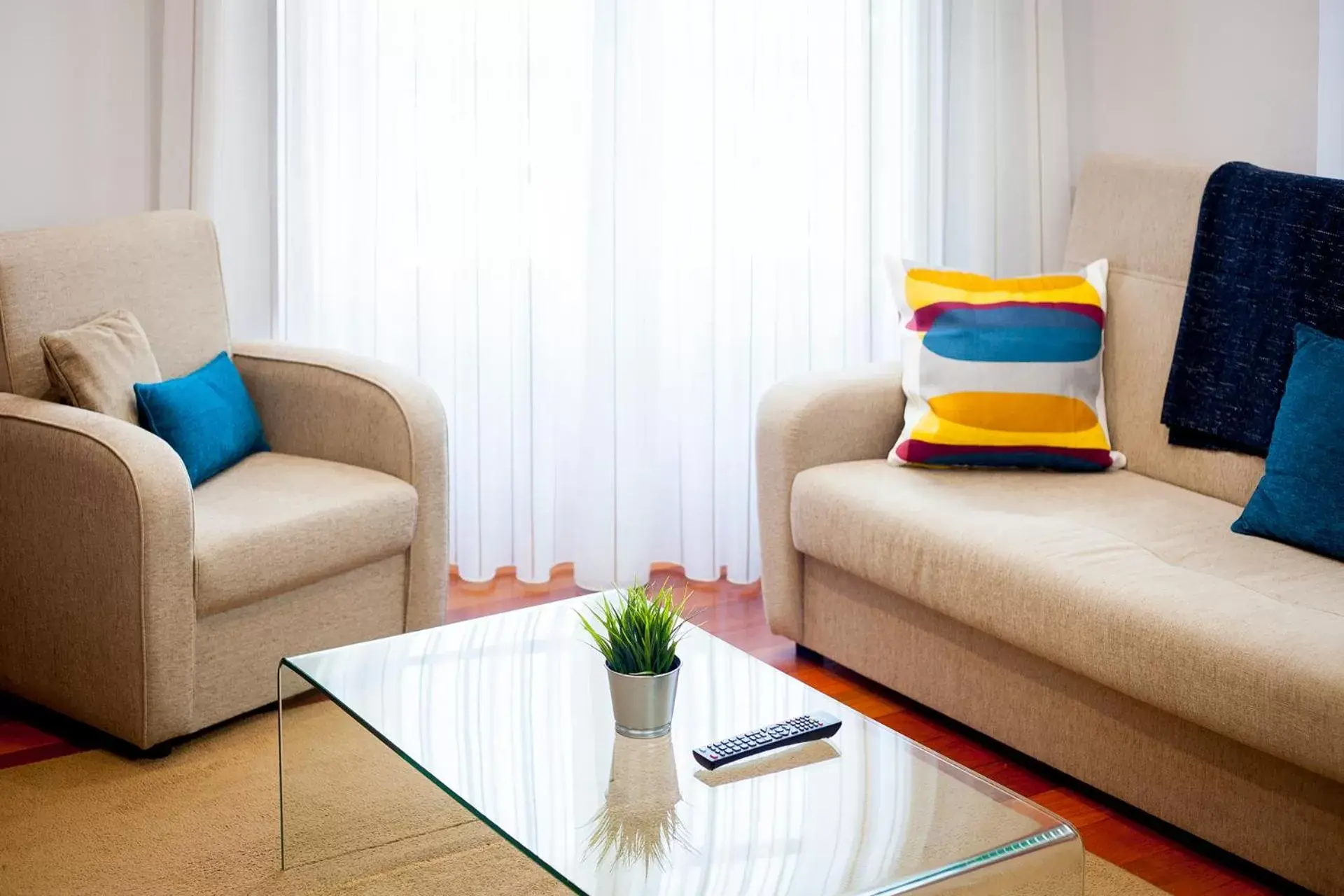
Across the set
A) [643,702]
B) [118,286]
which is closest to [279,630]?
[118,286]

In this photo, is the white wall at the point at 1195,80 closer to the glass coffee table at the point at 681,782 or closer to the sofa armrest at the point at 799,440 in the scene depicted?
the sofa armrest at the point at 799,440

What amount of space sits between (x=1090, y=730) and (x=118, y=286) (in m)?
2.16

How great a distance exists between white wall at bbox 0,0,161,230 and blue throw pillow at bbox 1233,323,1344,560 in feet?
8.48

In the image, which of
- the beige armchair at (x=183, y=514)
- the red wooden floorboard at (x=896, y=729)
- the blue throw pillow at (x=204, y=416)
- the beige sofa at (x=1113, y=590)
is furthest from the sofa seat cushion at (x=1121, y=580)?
the blue throw pillow at (x=204, y=416)

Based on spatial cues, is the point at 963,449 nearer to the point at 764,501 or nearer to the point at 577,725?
the point at 764,501

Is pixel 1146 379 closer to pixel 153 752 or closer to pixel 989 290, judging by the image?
pixel 989 290

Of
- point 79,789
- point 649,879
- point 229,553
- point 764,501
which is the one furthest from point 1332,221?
point 79,789

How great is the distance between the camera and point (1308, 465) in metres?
2.60

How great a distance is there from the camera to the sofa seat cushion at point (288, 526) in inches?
105

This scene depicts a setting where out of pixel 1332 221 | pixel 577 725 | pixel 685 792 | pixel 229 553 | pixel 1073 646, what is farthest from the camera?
pixel 1332 221

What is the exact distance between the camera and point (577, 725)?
208 cm

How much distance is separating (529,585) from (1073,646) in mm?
1729

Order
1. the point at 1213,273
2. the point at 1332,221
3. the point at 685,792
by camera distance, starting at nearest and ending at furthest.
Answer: the point at 685,792
the point at 1332,221
the point at 1213,273

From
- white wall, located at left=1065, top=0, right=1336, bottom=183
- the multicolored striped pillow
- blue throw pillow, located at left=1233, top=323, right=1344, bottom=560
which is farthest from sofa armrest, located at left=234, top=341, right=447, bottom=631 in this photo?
white wall, located at left=1065, top=0, right=1336, bottom=183
